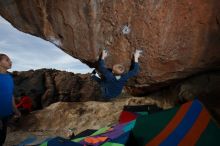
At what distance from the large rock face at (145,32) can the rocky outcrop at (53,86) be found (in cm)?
667

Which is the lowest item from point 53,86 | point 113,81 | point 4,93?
point 53,86

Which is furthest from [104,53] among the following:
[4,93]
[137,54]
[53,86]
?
[53,86]

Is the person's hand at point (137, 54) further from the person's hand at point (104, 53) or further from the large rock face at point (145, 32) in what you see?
the person's hand at point (104, 53)

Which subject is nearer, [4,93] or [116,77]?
[4,93]

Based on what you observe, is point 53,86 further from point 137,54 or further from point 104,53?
point 137,54

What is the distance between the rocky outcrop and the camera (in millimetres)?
12430

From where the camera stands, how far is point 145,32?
4336 millimetres

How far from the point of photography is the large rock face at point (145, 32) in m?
4.14

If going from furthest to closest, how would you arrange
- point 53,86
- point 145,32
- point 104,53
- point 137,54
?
point 53,86 < point 104,53 < point 137,54 < point 145,32

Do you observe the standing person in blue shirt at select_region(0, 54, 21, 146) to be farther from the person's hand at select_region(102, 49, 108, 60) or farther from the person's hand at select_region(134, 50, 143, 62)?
the person's hand at select_region(134, 50, 143, 62)

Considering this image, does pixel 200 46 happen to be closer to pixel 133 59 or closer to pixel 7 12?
pixel 133 59

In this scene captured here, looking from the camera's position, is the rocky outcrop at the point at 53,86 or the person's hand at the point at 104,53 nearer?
the person's hand at the point at 104,53

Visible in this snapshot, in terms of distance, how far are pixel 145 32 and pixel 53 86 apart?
951 centimetres

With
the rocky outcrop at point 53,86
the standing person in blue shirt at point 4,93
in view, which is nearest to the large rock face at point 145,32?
the standing person in blue shirt at point 4,93
